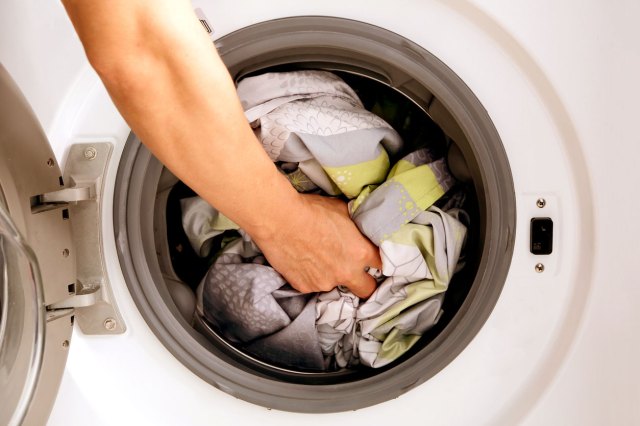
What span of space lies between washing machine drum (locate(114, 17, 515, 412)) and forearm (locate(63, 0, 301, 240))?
0.15 meters

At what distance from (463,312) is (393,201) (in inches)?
6.4

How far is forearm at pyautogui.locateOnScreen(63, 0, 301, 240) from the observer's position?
51 cm

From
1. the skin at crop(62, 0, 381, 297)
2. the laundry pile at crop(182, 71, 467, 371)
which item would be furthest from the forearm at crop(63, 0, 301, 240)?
the laundry pile at crop(182, 71, 467, 371)

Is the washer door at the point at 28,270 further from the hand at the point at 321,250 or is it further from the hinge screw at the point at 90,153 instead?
the hand at the point at 321,250

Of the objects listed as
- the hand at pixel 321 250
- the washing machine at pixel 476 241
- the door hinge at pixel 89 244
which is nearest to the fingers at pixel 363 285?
the hand at pixel 321 250

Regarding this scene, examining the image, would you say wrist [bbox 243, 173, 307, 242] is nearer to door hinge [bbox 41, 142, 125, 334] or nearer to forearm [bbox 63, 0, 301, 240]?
forearm [bbox 63, 0, 301, 240]

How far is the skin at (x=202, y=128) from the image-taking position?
1.69ft

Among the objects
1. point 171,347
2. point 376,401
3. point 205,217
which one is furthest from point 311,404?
point 205,217

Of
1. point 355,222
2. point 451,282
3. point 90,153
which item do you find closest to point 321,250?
point 355,222

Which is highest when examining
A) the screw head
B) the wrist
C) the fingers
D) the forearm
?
the forearm

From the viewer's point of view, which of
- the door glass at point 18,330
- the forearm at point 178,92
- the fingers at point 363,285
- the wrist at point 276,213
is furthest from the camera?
the fingers at point 363,285

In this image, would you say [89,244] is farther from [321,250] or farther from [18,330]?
[321,250]

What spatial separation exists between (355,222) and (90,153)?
341mm

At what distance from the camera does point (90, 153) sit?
2.48ft
